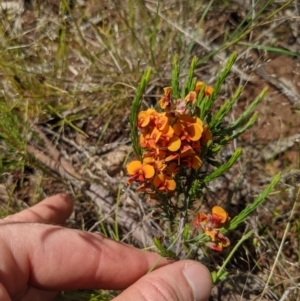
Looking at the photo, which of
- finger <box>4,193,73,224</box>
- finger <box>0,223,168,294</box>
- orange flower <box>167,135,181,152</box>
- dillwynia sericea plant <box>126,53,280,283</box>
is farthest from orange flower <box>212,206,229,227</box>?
finger <box>4,193,73,224</box>

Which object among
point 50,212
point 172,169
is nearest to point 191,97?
point 172,169

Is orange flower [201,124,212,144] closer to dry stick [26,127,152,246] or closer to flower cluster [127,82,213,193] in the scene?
flower cluster [127,82,213,193]

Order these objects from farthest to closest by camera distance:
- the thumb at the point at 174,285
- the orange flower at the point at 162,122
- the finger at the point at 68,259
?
1. the finger at the point at 68,259
2. the thumb at the point at 174,285
3. the orange flower at the point at 162,122

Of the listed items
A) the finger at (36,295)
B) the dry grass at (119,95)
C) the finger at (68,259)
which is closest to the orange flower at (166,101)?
the finger at (68,259)

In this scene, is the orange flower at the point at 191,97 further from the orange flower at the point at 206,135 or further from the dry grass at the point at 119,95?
the dry grass at the point at 119,95

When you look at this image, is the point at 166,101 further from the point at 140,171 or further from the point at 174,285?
the point at 174,285

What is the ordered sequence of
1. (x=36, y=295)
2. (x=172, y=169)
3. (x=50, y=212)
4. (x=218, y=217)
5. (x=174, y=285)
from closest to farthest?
(x=172, y=169) → (x=218, y=217) → (x=174, y=285) → (x=36, y=295) → (x=50, y=212)
